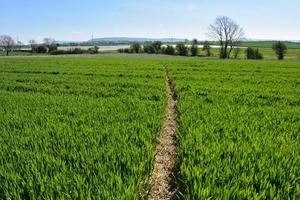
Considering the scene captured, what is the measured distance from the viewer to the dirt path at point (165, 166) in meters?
4.63

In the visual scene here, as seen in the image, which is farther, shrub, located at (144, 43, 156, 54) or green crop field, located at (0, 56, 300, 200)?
shrub, located at (144, 43, 156, 54)

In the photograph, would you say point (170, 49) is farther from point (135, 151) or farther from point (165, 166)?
point (135, 151)

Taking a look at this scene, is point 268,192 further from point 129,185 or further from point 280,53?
point 280,53

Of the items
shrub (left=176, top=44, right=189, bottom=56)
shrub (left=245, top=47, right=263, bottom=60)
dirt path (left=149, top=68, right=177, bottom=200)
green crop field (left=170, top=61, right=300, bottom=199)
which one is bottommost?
dirt path (left=149, top=68, right=177, bottom=200)

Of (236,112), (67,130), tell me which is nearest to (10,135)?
(67,130)

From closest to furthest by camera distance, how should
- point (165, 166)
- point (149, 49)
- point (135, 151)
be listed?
point (135, 151) < point (165, 166) < point (149, 49)

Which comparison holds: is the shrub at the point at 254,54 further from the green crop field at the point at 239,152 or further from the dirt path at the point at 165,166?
the dirt path at the point at 165,166

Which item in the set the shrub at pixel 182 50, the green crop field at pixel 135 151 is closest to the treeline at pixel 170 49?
the shrub at pixel 182 50

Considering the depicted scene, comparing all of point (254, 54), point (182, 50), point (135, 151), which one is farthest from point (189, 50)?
point (135, 151)

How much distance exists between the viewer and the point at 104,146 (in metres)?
5.59

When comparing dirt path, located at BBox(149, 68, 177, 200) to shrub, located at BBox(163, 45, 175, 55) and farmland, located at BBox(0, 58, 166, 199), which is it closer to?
farmland, located at BBox(0, 58, 166, 199)

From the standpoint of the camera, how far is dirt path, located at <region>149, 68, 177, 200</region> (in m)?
4.63

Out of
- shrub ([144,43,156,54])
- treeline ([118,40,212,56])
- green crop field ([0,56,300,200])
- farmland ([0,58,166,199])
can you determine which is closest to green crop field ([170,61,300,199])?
green crop field ([0,56,300,200])

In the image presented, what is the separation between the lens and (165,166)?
5.62m
